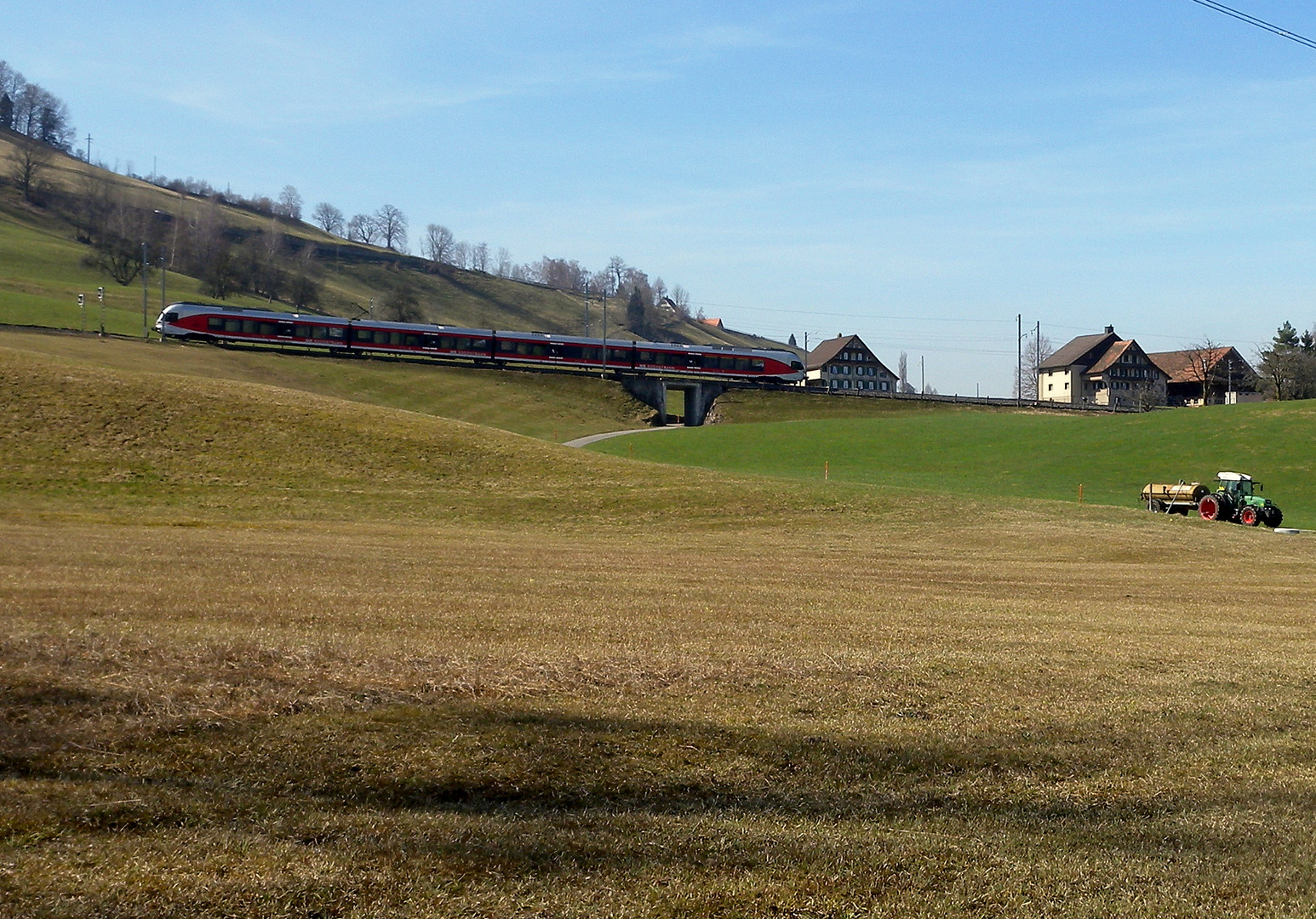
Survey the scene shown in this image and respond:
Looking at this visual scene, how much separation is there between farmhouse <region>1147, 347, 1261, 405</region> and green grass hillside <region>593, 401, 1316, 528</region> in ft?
224

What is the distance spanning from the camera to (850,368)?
171 m

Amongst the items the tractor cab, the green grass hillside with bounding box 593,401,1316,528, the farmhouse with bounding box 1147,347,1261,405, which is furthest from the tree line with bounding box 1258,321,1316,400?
the tractor cab

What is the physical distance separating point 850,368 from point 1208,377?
A: 50.5 meters

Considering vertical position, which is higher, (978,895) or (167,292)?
(167,292)

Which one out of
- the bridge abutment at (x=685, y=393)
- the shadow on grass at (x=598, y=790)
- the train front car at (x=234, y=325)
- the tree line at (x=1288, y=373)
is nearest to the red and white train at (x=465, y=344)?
the train front car at (x=234, y=325)

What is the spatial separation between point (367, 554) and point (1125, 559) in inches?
756

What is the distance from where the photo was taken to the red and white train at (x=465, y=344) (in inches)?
3386

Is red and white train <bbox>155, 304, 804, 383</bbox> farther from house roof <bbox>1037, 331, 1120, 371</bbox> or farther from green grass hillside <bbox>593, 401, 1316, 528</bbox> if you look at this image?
house roof <bbox>1037, 331, 1120, 371</bbox>

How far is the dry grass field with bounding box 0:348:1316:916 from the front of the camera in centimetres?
597

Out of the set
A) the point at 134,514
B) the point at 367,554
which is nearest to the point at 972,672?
the point at 367,554

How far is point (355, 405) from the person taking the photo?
53469 millimetres

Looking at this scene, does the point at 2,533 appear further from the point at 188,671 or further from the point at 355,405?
the point at 355,405

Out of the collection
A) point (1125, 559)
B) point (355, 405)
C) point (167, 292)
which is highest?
point (167, 292)

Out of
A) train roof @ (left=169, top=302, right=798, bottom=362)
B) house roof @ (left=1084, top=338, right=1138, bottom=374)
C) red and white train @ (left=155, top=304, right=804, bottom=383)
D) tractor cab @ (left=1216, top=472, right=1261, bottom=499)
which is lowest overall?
tractor cab @ (left=1216, top=472, right=1261, bottom=499)
